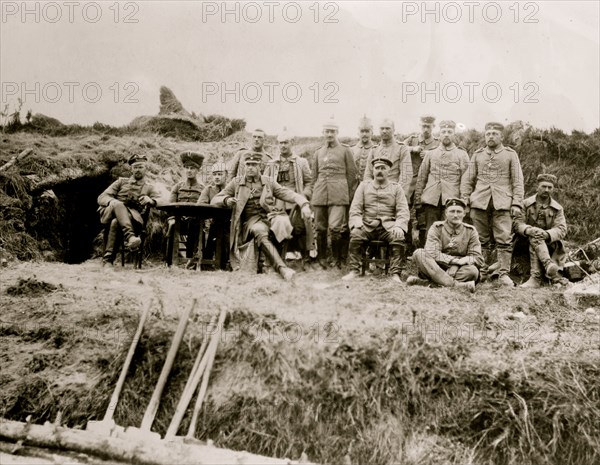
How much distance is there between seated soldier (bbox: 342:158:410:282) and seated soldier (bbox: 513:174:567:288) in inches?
60.1

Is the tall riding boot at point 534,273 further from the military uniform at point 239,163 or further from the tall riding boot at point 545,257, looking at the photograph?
the military uniform at point 239,163

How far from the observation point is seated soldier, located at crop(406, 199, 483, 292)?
6793 millimetres

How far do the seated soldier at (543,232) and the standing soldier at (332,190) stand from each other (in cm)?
225

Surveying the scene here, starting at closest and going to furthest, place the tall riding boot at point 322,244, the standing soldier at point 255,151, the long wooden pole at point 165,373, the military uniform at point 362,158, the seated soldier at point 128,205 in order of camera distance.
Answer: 1. the long wooden pole at point 165,373
2. the seated soldier at point 128,205
3. the tall riding boot at point 322,244
4. the standing soldier at point 255,151
5. the military uniform at point 362,158

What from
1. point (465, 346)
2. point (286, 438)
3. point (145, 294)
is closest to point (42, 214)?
point (145, 294)

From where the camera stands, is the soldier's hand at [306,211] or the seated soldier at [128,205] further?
the seated soldier at [128,205]

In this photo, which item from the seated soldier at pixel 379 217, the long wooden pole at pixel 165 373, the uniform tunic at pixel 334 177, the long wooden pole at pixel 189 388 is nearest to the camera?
the long wooden pole at pixel 189 388

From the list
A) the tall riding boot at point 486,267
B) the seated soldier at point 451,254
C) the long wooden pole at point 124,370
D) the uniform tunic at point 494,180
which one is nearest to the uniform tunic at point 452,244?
the seated soldier at point 451,254

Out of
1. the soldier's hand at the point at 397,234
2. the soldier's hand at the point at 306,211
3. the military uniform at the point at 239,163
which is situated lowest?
the soldier's hand at the point at 397,234

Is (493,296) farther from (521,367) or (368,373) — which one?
(368,373)

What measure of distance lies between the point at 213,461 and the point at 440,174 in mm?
5055

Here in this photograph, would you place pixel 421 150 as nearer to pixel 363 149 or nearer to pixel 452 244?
pixel 363 149

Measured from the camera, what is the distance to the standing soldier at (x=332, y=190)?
833 cm

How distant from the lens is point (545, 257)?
7.36 meters
